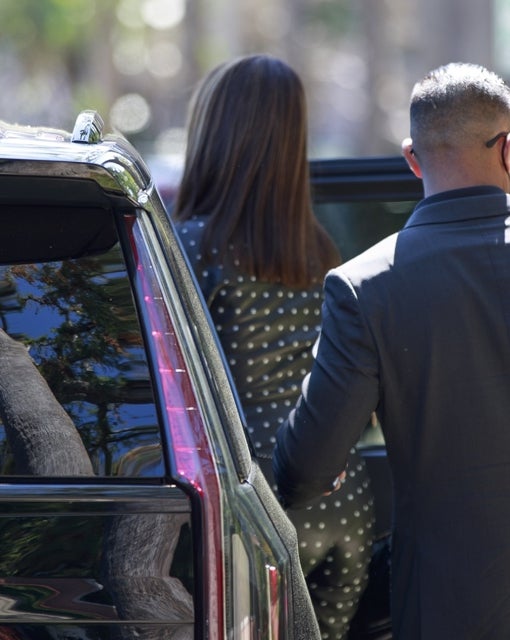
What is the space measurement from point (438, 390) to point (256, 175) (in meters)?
0.95

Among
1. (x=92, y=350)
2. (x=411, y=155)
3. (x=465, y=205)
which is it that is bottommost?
(x=92, y=350)

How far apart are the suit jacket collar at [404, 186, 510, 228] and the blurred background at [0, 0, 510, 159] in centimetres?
1536

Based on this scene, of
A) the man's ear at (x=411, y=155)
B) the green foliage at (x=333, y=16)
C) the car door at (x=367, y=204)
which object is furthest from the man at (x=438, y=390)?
the green foliage at (x=333, y=16)

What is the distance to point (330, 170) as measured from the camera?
337 cm

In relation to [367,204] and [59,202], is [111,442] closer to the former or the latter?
[59,202]

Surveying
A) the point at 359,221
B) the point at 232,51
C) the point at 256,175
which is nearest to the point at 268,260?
the point at 256,175

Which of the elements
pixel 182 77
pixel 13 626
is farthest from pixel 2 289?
pixel 182 77

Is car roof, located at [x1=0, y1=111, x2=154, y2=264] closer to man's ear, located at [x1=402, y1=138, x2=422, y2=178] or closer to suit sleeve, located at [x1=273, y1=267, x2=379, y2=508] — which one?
suit sleeve, located at [x1=273, y1=267, x2=379, y2=508]

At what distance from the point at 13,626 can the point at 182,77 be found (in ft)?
102

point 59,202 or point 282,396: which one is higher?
point 59,202

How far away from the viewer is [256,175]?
9.27ft

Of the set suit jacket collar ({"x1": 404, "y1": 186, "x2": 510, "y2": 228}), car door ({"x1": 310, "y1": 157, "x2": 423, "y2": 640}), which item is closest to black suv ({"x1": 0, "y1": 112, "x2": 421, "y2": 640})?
suit jacket collar ({"x1": 404, "y1": 186, "x2": 510, "y2": 228})

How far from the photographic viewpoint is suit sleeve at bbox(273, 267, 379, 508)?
2.16 m

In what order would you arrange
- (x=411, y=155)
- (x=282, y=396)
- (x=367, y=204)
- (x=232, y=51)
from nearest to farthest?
1. (x=411, y=155)
2. (x=282, y=396)
3. (x=367, y=204)
4. (x=232, y=51)
